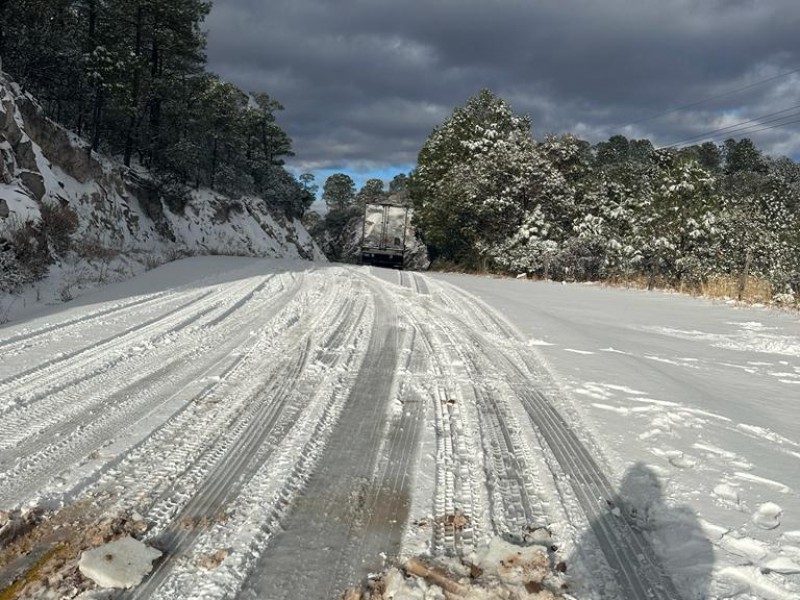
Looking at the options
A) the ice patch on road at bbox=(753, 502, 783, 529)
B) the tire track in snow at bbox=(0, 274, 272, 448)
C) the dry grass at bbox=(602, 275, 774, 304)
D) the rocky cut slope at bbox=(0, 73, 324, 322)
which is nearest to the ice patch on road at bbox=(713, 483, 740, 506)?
the ice patch on road at bbox=(753, 502, 783, 529)

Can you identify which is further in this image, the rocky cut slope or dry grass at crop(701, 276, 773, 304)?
dry grass at crop(701, 276, 773, 304)

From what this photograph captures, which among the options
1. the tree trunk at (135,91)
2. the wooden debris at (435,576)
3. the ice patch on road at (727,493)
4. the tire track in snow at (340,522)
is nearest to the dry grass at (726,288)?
the ice patch on road at (727,493)

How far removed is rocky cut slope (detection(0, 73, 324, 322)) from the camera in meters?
8.93

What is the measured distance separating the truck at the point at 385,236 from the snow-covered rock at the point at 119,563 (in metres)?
28.1

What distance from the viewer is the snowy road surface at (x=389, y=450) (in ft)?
8.16

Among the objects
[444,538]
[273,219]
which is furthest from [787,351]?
[273,219]

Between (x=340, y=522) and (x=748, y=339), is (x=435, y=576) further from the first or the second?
(x=748, y=339)

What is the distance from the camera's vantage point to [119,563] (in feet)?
7.58

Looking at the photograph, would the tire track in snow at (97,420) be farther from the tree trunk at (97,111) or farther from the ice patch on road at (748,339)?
the tree trunk at (97,111)

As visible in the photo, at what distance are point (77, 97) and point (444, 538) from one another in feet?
72.6

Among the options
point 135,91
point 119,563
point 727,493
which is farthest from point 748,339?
point 135,91

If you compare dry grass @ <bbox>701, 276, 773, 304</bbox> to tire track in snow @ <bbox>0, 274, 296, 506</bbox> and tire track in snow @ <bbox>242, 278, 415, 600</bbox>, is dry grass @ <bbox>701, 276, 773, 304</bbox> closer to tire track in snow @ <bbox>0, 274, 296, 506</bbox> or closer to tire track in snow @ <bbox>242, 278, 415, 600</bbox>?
tire track in snow @ <bbox>242, 278, 415, 600</bbox>

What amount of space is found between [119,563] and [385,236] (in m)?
28.6

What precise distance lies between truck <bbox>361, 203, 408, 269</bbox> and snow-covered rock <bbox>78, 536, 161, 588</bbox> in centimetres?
2811
